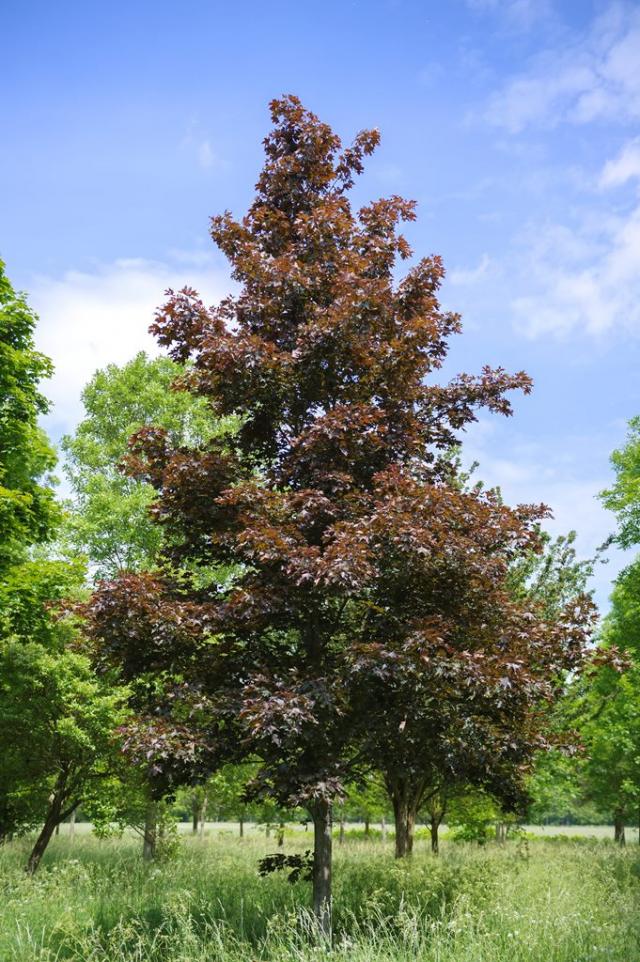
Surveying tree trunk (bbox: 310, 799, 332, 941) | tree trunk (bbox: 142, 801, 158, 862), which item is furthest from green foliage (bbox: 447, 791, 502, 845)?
tree trunk (bbox: 310, 799, 332, 941)

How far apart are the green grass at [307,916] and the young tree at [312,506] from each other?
132 centimetres

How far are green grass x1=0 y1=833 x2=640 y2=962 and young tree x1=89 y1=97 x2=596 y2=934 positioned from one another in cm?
132

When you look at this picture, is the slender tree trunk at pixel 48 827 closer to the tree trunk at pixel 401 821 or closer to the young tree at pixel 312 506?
the tree trunk at pixel 401 821

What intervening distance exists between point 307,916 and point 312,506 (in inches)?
172

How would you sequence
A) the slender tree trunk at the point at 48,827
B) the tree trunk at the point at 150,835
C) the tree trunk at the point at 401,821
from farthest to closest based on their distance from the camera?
the tree trunk at the point at 150,835, the tree trunk at the point at 401,821, the slender tree trunk at the point at 48,827

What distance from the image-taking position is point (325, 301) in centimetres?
1011

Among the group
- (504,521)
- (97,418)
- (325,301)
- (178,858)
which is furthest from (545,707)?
(97,418)

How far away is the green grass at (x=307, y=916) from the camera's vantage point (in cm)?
716

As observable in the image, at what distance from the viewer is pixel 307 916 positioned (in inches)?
301

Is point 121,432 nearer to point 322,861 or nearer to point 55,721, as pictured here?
point 55,721

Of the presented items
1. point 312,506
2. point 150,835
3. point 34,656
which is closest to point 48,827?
point 150,835

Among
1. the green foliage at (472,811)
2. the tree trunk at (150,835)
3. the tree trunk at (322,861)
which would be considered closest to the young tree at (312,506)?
the tree trunk at (322,861)

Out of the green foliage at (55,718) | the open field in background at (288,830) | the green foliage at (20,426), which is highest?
the green foliage at (20,426)

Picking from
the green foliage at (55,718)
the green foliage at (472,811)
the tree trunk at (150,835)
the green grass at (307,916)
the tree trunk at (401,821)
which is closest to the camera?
the green grass at (307,916)
